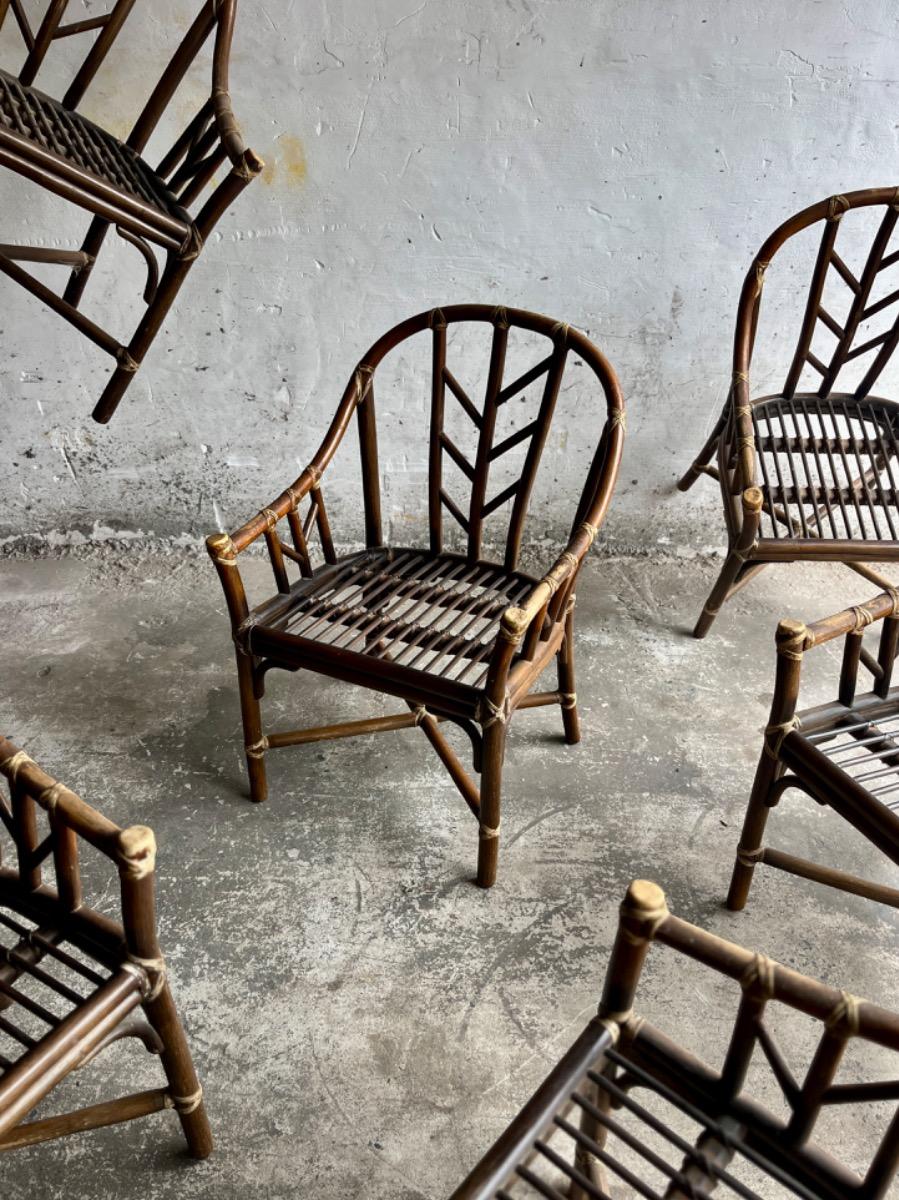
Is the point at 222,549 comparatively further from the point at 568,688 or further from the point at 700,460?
the point at 700,460

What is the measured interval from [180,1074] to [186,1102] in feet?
0.19

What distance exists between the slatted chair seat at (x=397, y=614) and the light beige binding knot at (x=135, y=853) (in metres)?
0.64

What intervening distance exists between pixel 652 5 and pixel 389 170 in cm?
68

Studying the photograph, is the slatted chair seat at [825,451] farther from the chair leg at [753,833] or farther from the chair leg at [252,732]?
the chair leg at [252,732]

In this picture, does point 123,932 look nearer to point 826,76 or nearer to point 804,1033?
point 804,1033

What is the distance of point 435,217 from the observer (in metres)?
2.35

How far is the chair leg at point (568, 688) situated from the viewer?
2.02 m

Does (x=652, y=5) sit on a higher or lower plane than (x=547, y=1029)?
higher

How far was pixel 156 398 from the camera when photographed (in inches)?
101

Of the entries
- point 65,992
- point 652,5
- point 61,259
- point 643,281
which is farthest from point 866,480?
point 65,992

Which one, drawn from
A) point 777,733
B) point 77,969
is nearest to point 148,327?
point 77,969

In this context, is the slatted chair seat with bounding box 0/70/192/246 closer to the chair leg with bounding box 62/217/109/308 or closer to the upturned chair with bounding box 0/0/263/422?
the upturned chair with bounding box 0/0/263/422

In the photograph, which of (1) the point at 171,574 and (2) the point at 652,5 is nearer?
(2) the point at 652,5

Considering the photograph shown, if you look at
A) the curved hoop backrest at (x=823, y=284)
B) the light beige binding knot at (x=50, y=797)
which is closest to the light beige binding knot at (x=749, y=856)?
the curved hoop backrest at (x=823, y=284)
